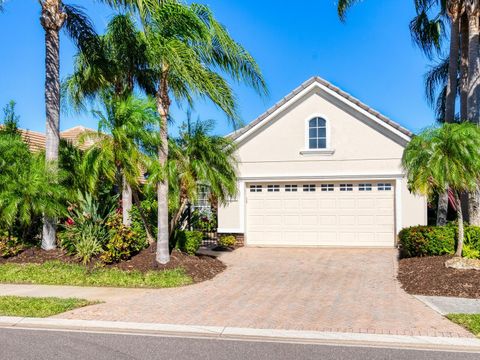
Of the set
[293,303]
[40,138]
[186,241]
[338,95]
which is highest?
[338,95]

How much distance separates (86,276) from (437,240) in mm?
8578

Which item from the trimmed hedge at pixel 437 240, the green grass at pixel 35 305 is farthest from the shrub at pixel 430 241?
the green grass at pixel 35 305

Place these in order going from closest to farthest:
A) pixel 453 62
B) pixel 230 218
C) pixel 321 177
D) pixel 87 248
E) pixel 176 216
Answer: pixel 87 248 → pixel 176 216 → pixel 453 62 → pixel 321 177 → pixel 230 218

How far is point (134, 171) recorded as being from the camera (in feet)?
36.0

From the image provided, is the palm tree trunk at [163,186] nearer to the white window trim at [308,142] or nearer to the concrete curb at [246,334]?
the concrete curb at [246,334]

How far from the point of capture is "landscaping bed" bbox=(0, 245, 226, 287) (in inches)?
406

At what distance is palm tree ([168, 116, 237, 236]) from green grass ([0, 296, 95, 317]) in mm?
3858

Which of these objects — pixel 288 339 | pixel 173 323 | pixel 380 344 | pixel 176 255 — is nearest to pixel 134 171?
pixel 176 255

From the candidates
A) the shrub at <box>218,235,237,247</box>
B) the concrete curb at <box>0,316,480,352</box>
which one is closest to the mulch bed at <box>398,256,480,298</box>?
the concrete curb at <box>0,316,480,352</box>

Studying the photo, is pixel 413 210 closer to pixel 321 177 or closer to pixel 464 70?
pixel 321 177

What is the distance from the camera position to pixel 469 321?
706 centimetres

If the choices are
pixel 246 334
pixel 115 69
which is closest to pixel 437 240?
pixel 246 334

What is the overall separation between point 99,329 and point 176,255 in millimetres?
4877

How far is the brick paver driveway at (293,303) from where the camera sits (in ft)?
23.4
